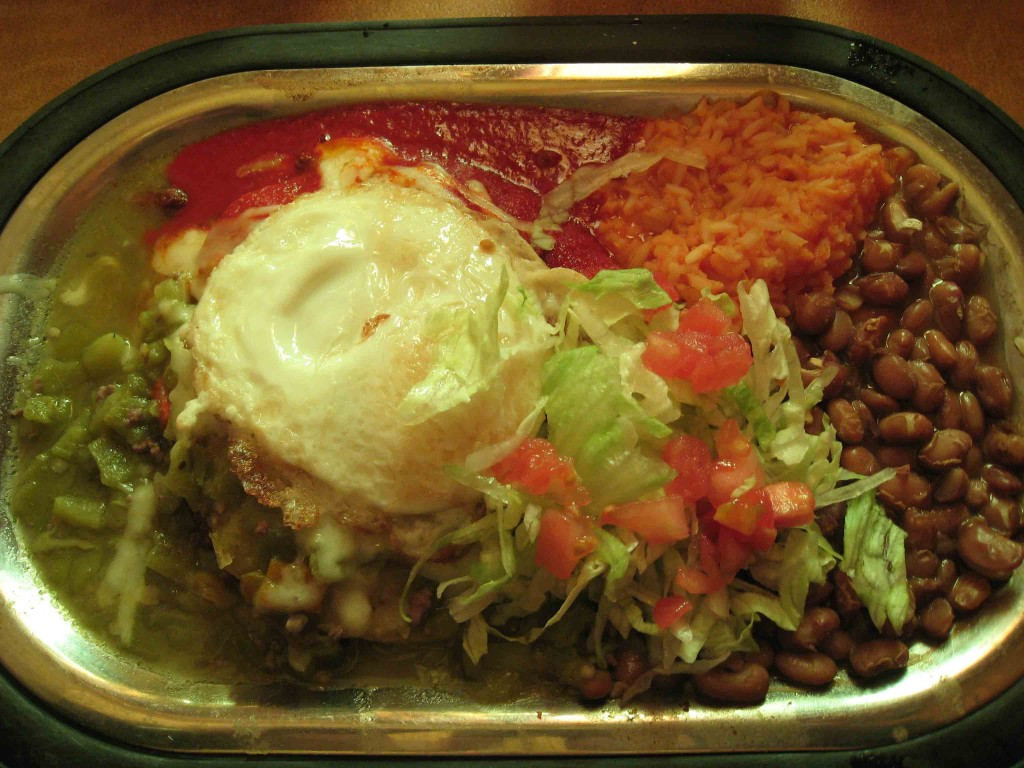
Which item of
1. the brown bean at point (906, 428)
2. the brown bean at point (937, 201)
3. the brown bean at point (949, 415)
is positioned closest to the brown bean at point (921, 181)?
the brown bean at point (937, 201)

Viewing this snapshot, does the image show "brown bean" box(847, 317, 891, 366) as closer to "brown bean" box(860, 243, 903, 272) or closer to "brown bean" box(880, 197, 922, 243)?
"brown bean" box(860, 243, 903, 272)

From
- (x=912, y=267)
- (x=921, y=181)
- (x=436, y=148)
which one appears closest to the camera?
(x=912, y=267)

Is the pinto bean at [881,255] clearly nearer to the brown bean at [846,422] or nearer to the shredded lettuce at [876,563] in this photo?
the brown bean at [846,422]

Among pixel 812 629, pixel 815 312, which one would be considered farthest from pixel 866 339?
pixel 812 629

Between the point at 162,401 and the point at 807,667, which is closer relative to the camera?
the point at 807,667

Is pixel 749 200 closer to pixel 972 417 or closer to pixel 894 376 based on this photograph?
pixel 894 376

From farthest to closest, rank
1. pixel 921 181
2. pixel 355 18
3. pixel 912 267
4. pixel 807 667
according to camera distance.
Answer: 1. pixel 355 18
2. pixel 921 181
3. pixel 912 267
4. pixel 807 667

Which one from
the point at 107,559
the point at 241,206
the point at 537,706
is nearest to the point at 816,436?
the point at 537,706
